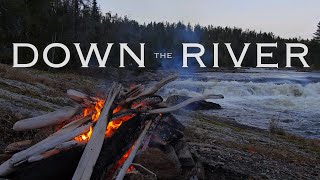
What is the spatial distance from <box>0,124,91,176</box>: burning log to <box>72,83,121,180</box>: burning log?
0.22 metres

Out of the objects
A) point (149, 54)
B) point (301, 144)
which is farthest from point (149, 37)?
point (301, 144)

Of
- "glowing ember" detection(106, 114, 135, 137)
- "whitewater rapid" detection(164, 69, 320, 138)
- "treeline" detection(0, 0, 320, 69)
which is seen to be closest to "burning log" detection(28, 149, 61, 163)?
"glowing ember" detection(106, 114, 135, 137)

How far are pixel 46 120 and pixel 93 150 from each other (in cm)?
121

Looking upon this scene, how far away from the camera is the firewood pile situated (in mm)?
4633

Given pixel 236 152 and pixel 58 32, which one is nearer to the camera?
pixel 236 152

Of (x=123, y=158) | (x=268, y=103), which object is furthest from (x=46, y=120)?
(x=268, y=103)

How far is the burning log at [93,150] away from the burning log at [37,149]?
22cm

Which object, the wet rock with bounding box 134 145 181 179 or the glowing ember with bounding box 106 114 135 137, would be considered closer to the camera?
the glowing ember with bounding box 106 114 135 137

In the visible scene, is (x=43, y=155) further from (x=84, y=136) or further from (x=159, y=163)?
(x=159, y=163)

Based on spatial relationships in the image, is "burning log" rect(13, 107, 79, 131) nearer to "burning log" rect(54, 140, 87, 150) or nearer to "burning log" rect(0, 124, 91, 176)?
"burning log" rect(0, 124, 91, 176)

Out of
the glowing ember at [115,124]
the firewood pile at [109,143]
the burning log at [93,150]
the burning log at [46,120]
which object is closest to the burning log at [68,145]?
the firewood pile at [109,143]

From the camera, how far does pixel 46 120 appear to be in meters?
5.44

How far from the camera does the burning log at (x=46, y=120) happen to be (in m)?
5.43

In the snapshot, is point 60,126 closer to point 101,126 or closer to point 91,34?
point 101,126
